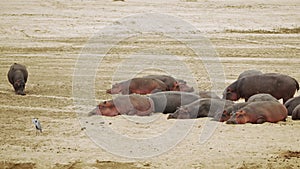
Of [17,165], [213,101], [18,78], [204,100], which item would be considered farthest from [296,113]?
[18,78]

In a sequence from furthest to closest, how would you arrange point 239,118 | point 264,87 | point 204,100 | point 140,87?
point 140,87 → point 264,87 → point 204,100 → point 239,118

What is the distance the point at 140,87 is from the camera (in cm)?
1490

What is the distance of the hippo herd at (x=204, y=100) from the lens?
11906mm

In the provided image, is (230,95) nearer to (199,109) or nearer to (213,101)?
(213,101)

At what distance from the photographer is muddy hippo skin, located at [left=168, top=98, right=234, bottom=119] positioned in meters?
12.2

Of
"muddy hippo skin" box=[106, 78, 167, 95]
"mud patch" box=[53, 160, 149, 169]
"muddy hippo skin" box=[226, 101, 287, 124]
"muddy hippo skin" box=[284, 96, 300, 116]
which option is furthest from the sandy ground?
"muddy hippo skin" box=[284, 96, 300, 116]

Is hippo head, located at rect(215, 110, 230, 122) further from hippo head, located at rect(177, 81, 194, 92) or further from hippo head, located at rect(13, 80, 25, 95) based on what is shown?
hippo head, located at rect(13, 80, 25, 95)

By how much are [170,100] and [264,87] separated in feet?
7.55

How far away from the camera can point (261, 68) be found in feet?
64.2

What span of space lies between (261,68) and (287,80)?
547cm

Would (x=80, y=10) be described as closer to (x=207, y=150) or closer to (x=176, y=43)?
(x=176, y=43)

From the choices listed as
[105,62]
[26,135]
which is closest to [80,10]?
[105,62]

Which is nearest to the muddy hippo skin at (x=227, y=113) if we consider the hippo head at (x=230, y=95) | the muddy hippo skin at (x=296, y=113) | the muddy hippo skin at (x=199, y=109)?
the muddy hippo skin at (x=199, y=109)

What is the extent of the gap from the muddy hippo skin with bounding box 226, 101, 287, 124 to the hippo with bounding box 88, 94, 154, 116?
172cm
